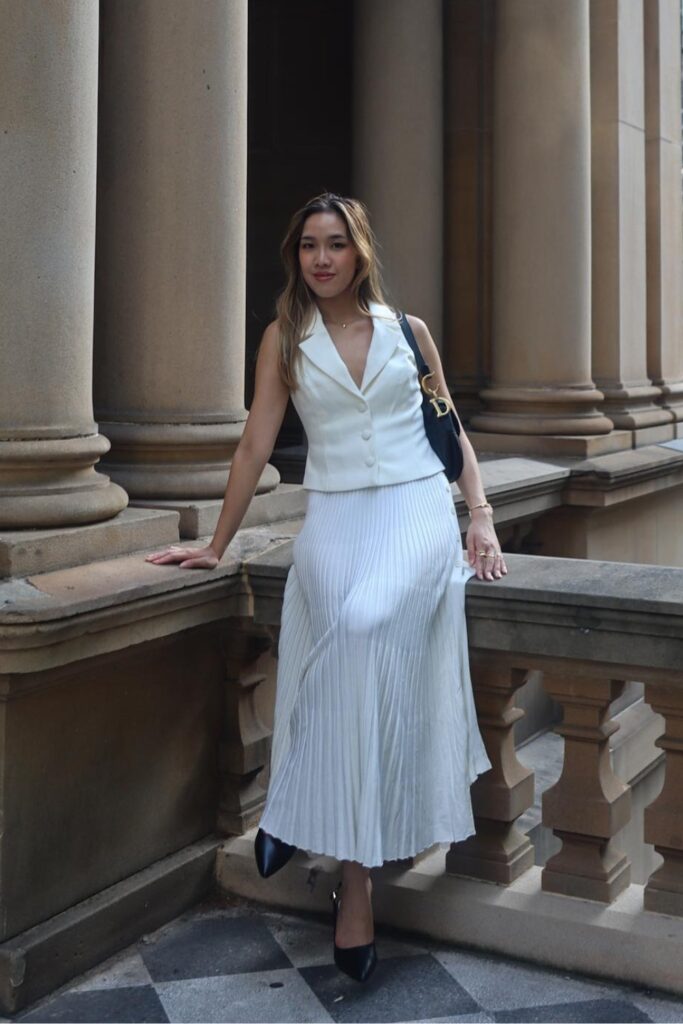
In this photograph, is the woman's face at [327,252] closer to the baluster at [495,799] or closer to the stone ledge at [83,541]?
the stone ledge at [83,541]

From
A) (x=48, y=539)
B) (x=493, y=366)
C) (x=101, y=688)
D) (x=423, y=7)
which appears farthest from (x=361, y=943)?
(x=423, y=7)

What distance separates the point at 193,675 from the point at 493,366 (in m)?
4.99

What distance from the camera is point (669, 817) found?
12.8ft

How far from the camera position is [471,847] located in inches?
167

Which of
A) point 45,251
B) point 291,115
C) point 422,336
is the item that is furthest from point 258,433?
point 291,115

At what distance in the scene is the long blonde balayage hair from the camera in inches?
157

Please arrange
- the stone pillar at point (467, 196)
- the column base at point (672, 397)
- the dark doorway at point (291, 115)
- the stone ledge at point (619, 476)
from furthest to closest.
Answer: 1. the column base at point (672, 397)
2. the dark doorway at point (291, 115)
3. the stone pillar at point (467, 196)
4. the stone ledge at point (619, 476)

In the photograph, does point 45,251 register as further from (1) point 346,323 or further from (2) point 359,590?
(2) point 359,590

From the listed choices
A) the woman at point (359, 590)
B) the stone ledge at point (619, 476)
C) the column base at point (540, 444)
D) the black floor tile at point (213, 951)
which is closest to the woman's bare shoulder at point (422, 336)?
the woman at point (359, 590)

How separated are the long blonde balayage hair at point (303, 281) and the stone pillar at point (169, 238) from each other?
0.95 meters

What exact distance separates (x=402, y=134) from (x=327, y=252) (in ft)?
16.6

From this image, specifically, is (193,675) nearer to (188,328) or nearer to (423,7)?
(188,328)

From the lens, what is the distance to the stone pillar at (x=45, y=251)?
405cm

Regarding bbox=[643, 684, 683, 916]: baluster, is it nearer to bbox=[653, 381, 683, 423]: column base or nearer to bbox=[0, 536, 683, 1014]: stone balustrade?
bbox=[0, 536, 683, 1014]: stone balustrade
